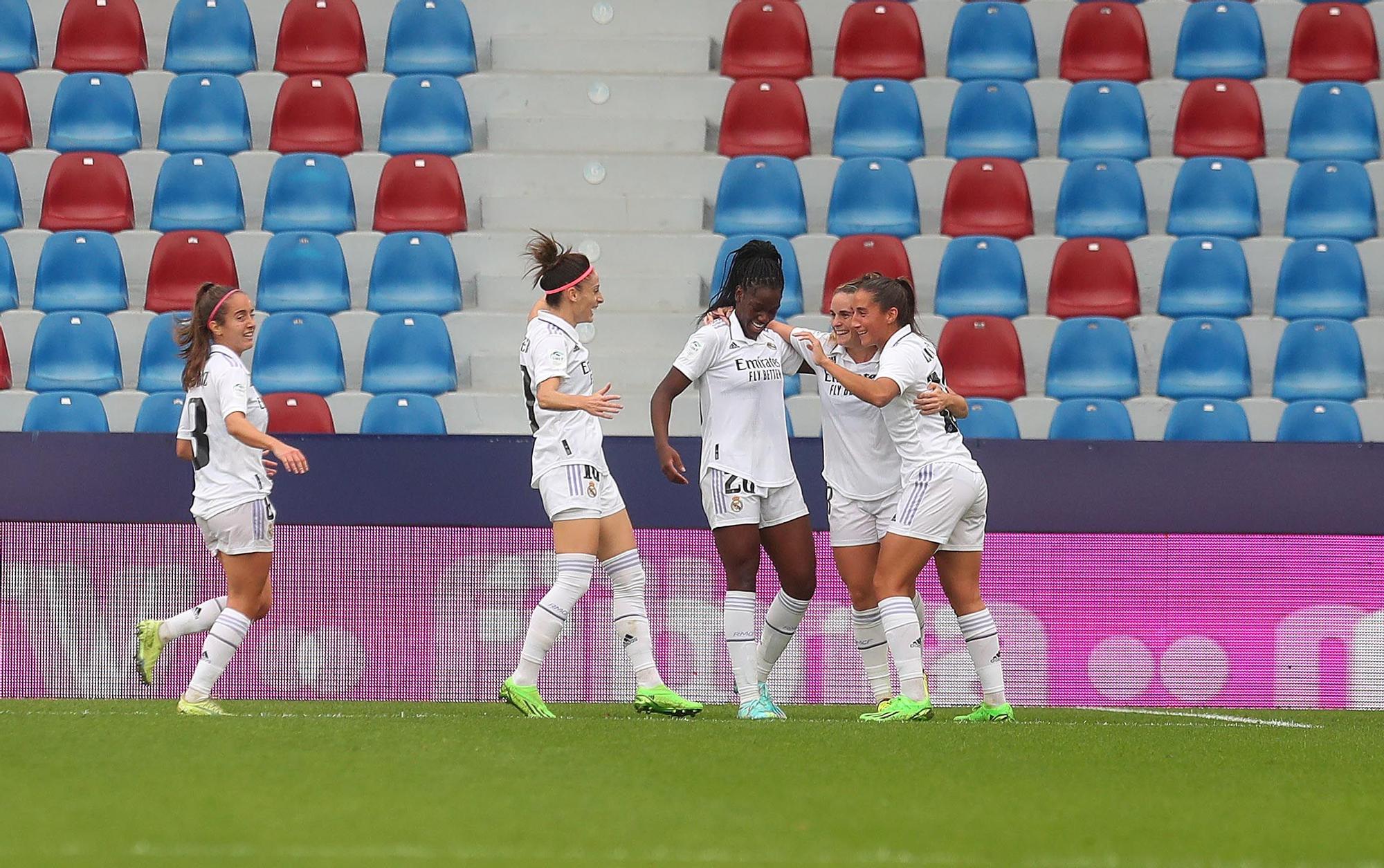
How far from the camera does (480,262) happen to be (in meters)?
10.9

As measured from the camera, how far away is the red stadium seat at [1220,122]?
11.4 meters

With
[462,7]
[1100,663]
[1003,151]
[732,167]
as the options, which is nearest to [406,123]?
[462,7]

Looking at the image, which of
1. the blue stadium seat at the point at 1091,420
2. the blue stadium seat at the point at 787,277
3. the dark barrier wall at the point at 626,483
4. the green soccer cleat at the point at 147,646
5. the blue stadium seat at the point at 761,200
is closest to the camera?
the green soccer cleat at the point at 147,646

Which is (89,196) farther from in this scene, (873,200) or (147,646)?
(147,646)

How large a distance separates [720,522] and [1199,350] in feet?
15.9

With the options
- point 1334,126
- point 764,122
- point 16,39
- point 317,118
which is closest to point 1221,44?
point 1334,126

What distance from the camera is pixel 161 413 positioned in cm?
978

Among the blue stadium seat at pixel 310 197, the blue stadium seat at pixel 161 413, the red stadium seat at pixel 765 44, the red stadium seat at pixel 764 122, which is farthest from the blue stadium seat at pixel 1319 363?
the blue stadium seat at pixel 161 413

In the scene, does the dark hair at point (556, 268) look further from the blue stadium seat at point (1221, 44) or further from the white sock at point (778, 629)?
the blue stadium seat at point (1221, 44)

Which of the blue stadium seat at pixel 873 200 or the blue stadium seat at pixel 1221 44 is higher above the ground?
the blue stadium seat at pixel 1221 44

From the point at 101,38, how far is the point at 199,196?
67.1 inches

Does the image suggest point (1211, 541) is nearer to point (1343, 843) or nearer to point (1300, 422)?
point (1300, 422)

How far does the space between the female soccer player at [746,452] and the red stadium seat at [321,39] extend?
6.00 m

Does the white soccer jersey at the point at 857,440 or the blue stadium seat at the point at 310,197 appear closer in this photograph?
the white soccer jersey at the point at 857,440
